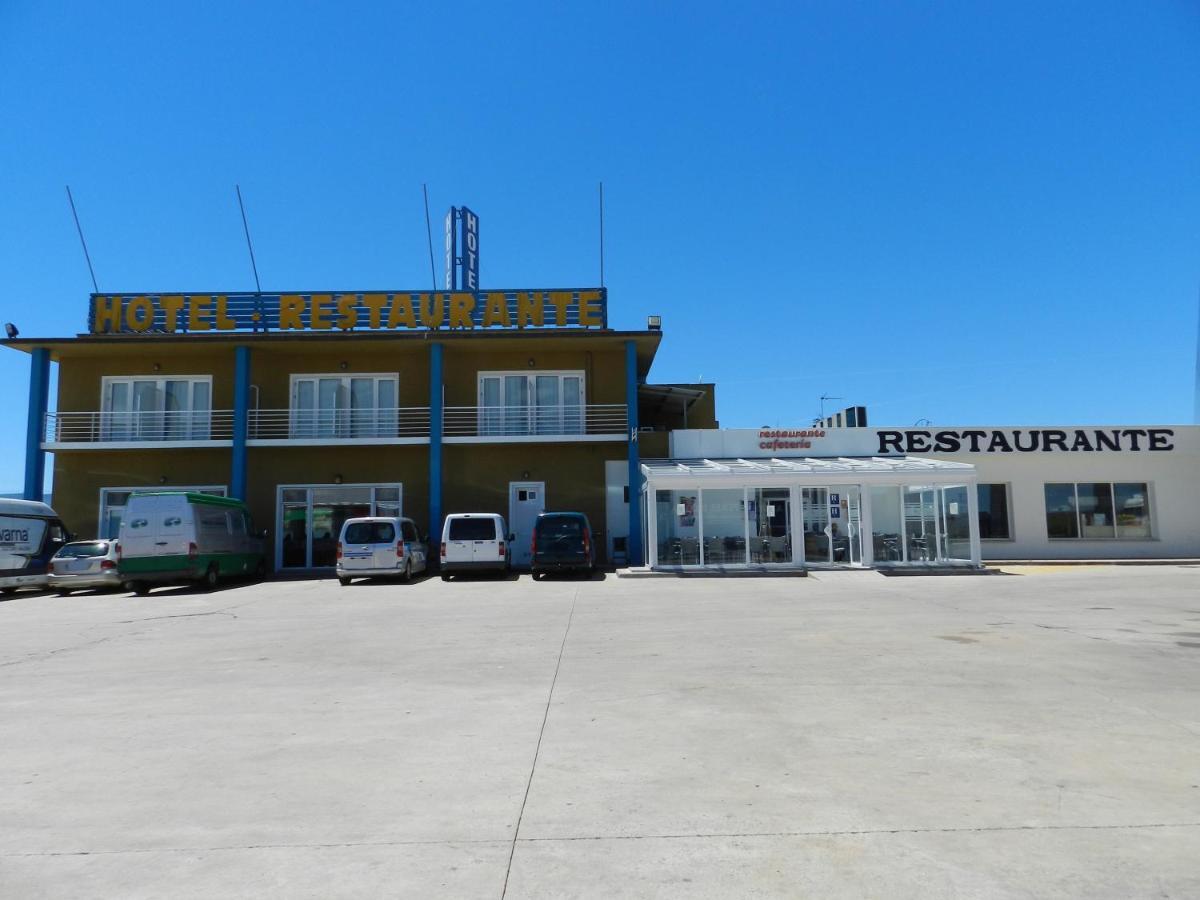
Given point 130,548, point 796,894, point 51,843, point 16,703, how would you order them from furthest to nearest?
1. point 130,548
2. point 16,703
3. point 51,843
4. point 796,894

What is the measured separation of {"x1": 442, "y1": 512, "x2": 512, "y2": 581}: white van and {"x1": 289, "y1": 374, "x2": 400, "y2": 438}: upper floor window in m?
6.52

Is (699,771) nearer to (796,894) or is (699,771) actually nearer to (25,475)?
(796,894)

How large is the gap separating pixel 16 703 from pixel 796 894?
23.8ft

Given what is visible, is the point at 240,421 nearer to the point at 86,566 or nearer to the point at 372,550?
the point at 86,566

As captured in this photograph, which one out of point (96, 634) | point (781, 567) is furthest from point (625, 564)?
point (96, 634)

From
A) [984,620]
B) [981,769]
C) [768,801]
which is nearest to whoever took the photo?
[768,801]

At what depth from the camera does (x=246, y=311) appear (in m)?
A: 26.7

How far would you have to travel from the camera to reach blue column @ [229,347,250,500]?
25.1 m

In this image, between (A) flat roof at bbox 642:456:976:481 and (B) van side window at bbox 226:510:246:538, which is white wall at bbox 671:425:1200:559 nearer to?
(A) flat roof at bbox 642:456:976:481

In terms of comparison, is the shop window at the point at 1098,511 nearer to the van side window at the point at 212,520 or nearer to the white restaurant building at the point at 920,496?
the white restaurant building at the point at 920,496

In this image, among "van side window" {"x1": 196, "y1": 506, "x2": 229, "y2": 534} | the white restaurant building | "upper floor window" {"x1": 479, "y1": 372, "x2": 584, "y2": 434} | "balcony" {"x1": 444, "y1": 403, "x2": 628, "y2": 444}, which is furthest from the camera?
"upper floor window" {"x1": 479, "y1": 372, "x2": 584, "y2": 434}

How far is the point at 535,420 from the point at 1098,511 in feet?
60.2

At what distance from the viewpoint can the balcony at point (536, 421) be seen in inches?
1037

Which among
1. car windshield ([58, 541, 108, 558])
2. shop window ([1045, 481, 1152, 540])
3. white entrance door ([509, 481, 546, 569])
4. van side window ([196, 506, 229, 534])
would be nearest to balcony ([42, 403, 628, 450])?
white entrance door ([509, 481, 546, 569])
